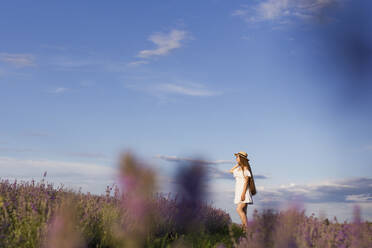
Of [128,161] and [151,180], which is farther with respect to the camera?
[128,161]

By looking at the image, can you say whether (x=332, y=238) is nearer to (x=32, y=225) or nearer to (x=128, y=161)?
(x=128, y=161)

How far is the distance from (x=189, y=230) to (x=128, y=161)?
405 centimetres

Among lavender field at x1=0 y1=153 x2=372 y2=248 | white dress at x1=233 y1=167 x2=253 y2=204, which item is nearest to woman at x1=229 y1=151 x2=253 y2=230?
white dress at x1=233 y1=167 x2=253 y2=204

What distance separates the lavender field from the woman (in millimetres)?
1580

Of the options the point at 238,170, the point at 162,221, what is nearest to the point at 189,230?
the point at 162,221

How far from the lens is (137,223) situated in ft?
9.12

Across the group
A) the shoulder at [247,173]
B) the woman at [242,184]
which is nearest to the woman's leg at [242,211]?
the woman at [242,184]

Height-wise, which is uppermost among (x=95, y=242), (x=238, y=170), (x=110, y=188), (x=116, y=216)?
(x=238, y=170)

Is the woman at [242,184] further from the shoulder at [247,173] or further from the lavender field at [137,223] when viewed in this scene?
the lavender field at [137,223]

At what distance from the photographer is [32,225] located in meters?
4.63

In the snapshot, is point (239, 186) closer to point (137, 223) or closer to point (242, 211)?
point (242, 211)

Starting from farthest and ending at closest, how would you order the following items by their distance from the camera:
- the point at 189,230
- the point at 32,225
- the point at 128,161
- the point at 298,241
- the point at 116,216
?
the point at 189,230, the point at 116,216, the point at 32,225, the point at 298,241, the point at 128,161

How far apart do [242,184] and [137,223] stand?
6.19 meters

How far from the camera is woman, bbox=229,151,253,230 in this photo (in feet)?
27.9
